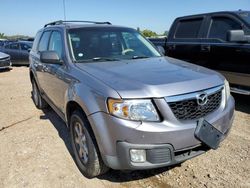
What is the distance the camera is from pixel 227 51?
18.7 ft

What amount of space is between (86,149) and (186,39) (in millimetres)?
4357

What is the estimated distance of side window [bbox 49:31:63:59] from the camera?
4.19m

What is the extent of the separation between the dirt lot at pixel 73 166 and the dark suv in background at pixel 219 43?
3.00 feet

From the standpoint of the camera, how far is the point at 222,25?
19.9 ft

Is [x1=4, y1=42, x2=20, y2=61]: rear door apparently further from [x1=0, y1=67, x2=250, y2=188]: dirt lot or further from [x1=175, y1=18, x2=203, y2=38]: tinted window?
[x1=0, y1=67, x2=250, y2=188]: dirt lot

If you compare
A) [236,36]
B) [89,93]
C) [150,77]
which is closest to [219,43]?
[236,36]

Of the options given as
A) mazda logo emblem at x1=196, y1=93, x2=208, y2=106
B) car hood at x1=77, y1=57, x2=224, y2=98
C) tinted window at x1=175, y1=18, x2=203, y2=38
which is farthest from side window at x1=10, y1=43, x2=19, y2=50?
mazda logo emblem at x1=196, y1=93, x2=208, y2=106

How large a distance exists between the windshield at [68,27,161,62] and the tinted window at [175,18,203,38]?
2318 mm

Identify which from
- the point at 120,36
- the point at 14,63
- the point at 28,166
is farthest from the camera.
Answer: the point at 14,63

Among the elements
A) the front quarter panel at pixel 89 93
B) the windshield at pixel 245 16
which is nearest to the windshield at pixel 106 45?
the front quarter panel at pixel 89 93

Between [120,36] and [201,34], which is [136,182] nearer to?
[120,36]

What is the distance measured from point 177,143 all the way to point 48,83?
283cm

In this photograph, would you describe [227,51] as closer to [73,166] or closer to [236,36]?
[236,36]

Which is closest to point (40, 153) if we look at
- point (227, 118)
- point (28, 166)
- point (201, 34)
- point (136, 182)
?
point (28, 166)
